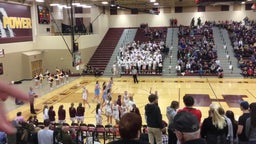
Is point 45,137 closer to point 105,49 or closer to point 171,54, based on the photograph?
point 171,54

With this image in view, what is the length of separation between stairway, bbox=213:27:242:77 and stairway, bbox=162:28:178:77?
15.4 ft

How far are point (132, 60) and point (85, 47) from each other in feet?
18.5

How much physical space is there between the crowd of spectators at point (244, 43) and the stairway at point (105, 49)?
14.1m

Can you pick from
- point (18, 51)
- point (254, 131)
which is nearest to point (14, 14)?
point (18, 51)

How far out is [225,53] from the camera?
30875 millimetres

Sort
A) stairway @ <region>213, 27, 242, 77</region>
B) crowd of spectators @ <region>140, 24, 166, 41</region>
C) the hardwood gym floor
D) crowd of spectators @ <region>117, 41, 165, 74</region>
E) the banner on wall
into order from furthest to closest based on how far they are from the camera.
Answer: crowd of spectators @ <region>140, 24, 166, 41</region> → crowd of spectators @ <region>117, 41, 165, 74</region> → stairway @ <region>213, 27, 242, 77</region> → the banner on wall → the hardwood gym floor

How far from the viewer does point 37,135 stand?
7.14 m

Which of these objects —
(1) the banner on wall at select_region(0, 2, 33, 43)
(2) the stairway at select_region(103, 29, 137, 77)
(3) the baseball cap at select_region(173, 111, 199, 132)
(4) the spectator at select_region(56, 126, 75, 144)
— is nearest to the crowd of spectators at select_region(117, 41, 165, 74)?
(2) the stairway at select_region(103, 29, 137, 77)

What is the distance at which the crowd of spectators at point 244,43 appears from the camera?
2664 centimetres

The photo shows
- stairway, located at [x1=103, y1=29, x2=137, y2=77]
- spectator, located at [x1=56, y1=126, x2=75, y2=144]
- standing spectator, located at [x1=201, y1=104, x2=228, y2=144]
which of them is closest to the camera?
standing spectator, located at [x1=201, y1=104, x2=228, y2=144]

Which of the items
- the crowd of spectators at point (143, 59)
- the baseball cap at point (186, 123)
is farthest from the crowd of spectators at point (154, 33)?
the baseball cap at point (186, 123)

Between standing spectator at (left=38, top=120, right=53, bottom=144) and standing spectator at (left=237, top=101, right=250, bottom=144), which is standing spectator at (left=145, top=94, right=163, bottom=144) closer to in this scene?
standing spectator at (left=237, top=101, right=250, bottom=144)

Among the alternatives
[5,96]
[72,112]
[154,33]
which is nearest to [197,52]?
[154,33]

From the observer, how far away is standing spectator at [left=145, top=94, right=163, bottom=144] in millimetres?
5986
